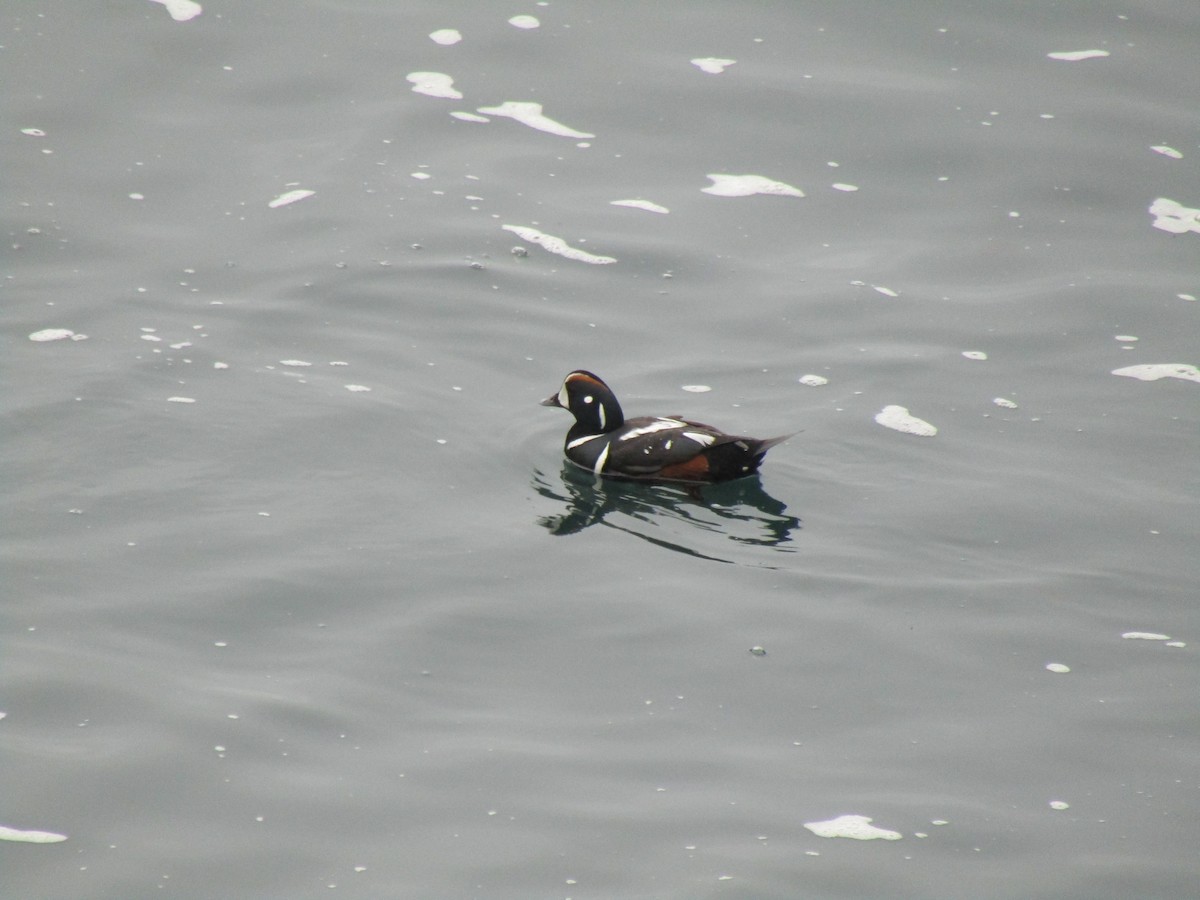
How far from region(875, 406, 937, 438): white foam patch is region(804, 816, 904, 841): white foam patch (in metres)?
4.02

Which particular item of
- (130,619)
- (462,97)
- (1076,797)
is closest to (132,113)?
(462,97)

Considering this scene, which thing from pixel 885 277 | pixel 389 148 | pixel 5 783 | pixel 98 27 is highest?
pixel 98 27

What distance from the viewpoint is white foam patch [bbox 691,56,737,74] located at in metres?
14.9

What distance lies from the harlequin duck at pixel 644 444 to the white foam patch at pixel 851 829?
3.18 m

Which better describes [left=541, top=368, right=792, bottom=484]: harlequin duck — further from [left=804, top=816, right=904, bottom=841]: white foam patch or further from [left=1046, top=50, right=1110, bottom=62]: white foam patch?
[left=1046, top=50, right=1110, bottom=62]: white foam patch

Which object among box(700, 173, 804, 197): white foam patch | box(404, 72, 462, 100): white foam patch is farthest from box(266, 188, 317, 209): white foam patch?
box(700, 173, 804, 197): white foam patch

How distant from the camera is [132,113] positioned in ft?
45.7

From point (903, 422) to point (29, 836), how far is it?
6.08m

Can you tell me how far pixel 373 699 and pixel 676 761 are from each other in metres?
1.47

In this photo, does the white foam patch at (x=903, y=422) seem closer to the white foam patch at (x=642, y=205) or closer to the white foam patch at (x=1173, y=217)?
the white foam patch at (x=642, y=205)

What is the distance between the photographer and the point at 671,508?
8930 millimetres

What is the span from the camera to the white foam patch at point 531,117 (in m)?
13.9

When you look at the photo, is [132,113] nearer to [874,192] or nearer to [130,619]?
[874,192]

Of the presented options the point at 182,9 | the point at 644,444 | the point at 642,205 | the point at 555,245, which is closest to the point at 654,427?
the point at 644,444
